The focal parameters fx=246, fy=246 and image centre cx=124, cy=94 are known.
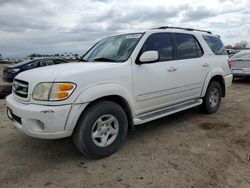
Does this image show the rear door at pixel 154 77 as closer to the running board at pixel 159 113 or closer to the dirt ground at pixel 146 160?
the running board at pixel 159 113

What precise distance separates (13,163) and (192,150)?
106 inches

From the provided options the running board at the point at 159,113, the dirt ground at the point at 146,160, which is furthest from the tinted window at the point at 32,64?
the running board at the point at 159,113

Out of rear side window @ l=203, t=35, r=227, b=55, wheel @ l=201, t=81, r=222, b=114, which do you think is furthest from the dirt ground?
rear side window @ l=203, t=35, r=227, b=55

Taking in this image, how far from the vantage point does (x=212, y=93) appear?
5926 mm

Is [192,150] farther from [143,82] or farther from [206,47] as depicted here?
[206,47]

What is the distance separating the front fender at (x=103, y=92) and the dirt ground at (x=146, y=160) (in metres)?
0.89

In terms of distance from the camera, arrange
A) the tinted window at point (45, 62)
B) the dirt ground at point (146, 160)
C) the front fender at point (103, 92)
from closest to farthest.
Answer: the dirt ground at point (146, 160), the front fender at point (103, 92), the tinted window at point (45, 62)

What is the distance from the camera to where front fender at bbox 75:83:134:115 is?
3.29 metres

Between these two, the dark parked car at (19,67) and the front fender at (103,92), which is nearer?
the front fender at (103,92)

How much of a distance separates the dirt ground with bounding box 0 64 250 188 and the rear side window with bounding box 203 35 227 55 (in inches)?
73.9

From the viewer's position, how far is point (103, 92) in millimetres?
3479

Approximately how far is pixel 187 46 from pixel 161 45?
33.9 inches

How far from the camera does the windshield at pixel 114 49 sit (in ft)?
13.6

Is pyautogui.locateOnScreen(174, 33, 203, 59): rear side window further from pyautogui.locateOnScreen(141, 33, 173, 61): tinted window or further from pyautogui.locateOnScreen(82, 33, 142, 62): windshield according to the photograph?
pyautogui.locateOnScreen(82, 33, 142, 62): windshield
